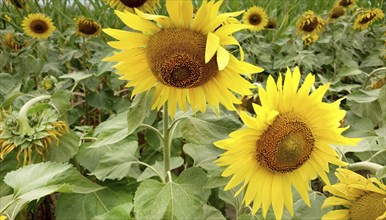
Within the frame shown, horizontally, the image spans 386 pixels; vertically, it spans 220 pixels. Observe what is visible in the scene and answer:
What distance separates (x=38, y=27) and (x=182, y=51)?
1.47 meters

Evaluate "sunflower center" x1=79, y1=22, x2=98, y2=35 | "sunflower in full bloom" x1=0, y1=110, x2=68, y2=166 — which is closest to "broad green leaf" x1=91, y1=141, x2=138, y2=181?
"sunflower in full bloom" x1=0, y1=110, x2=68, y2=166

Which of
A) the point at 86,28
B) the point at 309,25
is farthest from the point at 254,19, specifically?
the point at 86,28

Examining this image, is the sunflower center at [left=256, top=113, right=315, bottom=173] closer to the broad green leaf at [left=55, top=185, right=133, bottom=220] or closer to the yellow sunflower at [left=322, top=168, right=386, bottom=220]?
the yellow sunflower at [left=322, top=168, right=386, bottom=220]

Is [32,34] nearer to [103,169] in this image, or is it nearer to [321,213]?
[103,169]

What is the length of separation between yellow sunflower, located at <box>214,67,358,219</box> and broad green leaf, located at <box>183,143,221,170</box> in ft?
0.70

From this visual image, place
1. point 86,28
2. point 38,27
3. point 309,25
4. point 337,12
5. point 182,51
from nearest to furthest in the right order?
1. point 182,51
2. point 86,28
3. point 38,27
4. point 309,25
5. point 337,12

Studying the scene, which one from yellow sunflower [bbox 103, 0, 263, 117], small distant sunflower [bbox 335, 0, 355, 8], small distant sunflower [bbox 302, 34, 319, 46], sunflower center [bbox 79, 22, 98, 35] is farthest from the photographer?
small distant sunflower [bbox 335, 0, 355, 8]

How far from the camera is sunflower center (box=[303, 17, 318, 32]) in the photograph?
2.06 meters

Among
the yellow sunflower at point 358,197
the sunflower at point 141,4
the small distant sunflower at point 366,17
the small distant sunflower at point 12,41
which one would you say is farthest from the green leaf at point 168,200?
the small distant sunflower at point 366,17

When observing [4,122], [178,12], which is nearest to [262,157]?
[178,12]

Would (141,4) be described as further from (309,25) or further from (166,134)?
(309,25)

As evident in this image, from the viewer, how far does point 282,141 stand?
668mm

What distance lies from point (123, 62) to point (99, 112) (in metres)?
1.06

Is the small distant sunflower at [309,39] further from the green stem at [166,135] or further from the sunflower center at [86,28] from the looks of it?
the green stem at [166,135]
